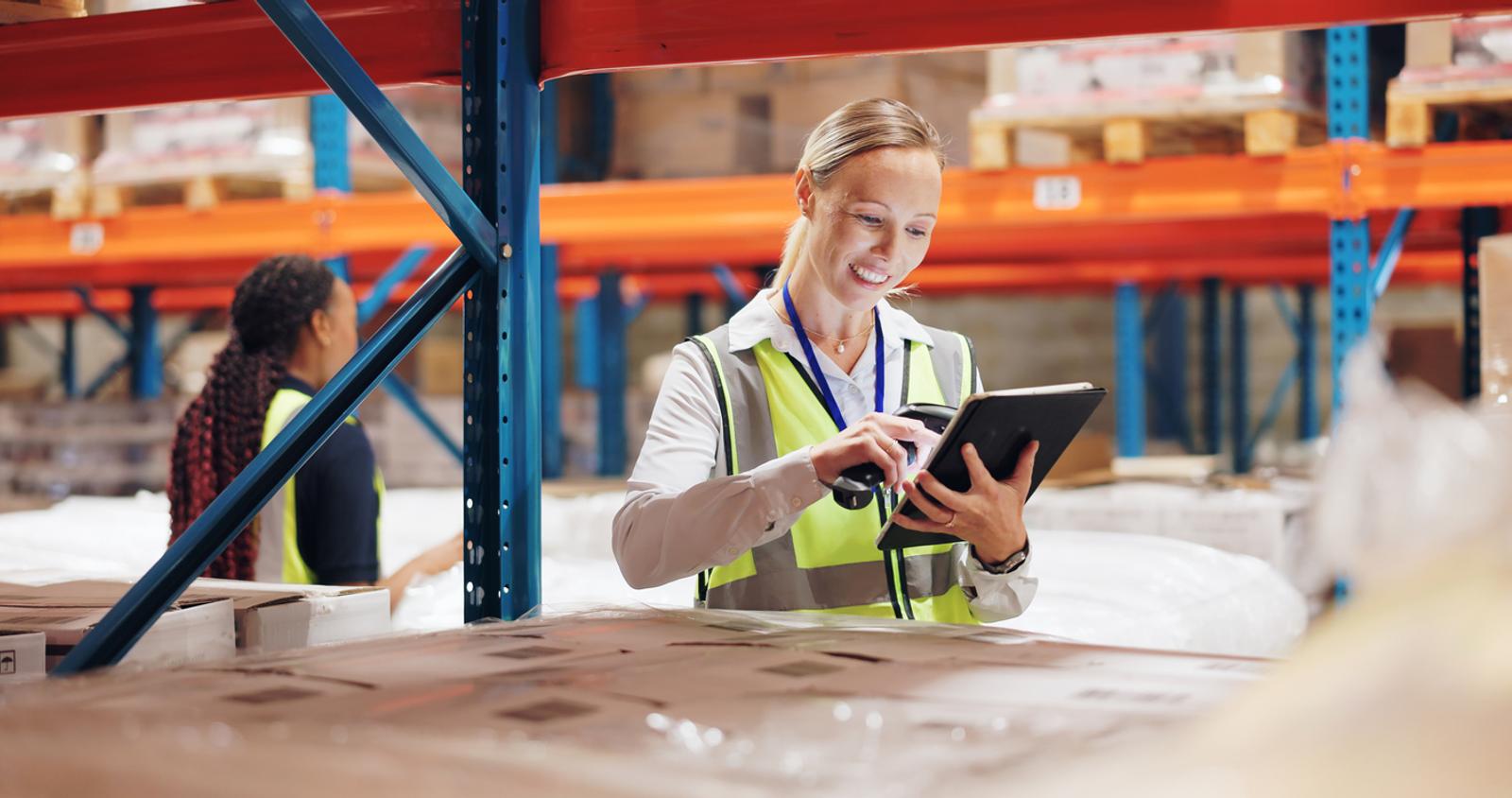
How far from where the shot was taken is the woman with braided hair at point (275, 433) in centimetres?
312

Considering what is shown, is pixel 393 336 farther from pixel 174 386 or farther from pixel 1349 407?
pixel 174 386

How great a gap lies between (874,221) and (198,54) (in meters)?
1.21

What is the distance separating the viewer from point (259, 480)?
1.94 meters

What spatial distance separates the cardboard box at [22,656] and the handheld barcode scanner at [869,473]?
105 cm

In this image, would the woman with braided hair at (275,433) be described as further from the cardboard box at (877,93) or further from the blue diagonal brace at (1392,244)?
the blue diagonal brace at (1392,244)

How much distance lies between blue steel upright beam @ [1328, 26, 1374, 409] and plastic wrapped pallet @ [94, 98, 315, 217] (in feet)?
11.8

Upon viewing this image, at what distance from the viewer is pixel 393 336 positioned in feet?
6.87

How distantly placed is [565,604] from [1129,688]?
3.13ft

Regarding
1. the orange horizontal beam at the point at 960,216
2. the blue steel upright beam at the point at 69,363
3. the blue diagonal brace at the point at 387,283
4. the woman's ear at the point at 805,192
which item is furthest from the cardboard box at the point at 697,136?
the blue steel upright beam at the point at 69,363

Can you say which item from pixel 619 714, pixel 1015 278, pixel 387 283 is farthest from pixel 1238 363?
pixel 619 714

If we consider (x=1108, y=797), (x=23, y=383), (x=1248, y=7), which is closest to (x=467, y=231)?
(x=1248, y=7)

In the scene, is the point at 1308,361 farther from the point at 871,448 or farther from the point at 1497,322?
the point at 871,448

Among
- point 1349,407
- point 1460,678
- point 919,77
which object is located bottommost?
point 1460,678

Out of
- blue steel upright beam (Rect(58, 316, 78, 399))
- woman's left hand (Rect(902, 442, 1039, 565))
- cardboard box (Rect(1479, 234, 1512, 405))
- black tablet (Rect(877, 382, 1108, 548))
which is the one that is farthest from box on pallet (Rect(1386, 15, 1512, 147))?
blue steel upright beam (Rect(58, 316, 78, 399))
